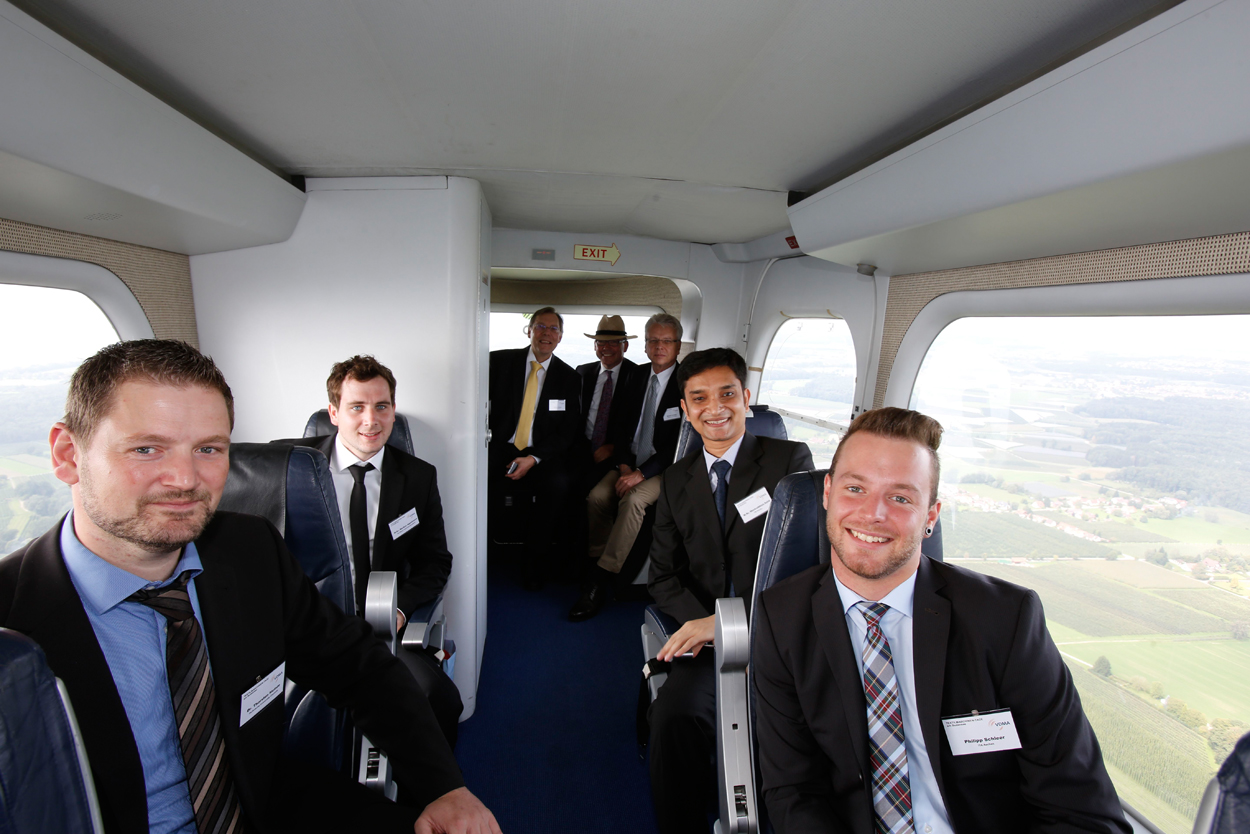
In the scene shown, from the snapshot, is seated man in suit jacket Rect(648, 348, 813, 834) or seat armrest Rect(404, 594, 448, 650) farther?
seat armrest Rect(404, 594, 448, 650)

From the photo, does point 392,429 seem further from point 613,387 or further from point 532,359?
point 613,387

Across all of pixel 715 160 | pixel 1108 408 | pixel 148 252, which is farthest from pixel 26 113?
pixel 1108 408

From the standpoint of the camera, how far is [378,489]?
2428 mm

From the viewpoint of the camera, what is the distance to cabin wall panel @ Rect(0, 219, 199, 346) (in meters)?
1.79

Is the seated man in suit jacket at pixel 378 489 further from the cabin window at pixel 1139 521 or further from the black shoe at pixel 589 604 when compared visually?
the cabin window at pixel 1139 521

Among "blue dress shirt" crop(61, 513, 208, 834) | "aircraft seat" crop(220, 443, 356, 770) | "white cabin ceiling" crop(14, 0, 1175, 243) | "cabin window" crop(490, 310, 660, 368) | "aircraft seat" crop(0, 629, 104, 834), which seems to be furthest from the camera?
"cabin window" crop(490, 310, 660, 368)

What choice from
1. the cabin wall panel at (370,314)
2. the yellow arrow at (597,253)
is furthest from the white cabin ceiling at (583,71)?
the yellow arrow at (597,253)

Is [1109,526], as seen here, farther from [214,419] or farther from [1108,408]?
[214,419]

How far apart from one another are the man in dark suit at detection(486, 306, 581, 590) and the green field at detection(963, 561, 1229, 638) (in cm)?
304

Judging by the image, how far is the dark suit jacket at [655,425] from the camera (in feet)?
13.8

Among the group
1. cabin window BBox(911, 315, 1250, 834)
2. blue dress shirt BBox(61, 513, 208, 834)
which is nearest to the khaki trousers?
cabin window BBox(911, 315, 1250, 834)

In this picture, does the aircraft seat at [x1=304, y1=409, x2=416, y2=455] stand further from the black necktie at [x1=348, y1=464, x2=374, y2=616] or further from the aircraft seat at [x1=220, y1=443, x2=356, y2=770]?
the aircraft seat at [x1=220, y1=443, x2=356, y2=770]

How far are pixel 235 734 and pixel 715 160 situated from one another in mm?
2322

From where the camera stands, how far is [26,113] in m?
1.21
